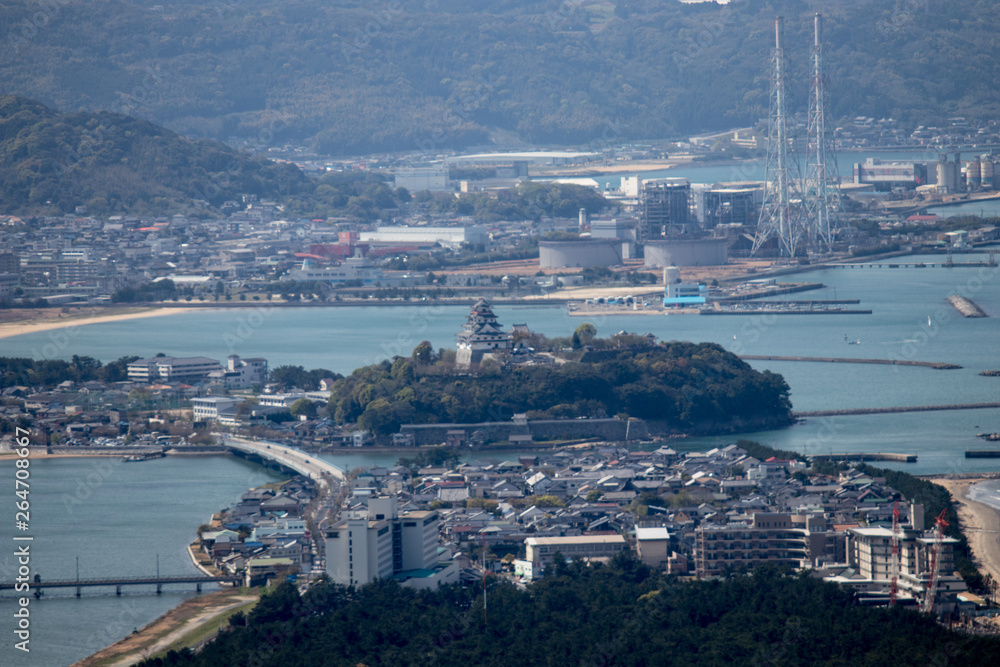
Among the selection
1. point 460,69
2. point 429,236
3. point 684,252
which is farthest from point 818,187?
point 460,69

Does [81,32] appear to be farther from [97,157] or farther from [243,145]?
[97,157]

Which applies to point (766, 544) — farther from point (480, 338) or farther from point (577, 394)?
point (480, 338)

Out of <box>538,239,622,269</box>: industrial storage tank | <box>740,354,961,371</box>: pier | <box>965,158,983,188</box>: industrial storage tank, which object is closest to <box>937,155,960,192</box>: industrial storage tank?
<box>965,158,983,188</box>: industrial storage tank

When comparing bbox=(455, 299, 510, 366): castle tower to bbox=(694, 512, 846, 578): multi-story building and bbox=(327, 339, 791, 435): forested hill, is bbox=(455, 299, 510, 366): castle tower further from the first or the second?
bbox=(694, 512, 846, 578): multi-story building

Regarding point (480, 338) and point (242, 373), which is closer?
point (480, 338)

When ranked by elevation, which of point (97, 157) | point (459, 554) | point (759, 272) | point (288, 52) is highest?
point (288, 52)

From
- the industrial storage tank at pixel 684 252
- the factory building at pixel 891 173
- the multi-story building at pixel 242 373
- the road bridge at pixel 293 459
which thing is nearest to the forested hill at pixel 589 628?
the road bridge at pixel 293 459

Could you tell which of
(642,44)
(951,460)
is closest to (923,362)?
(951,460)
